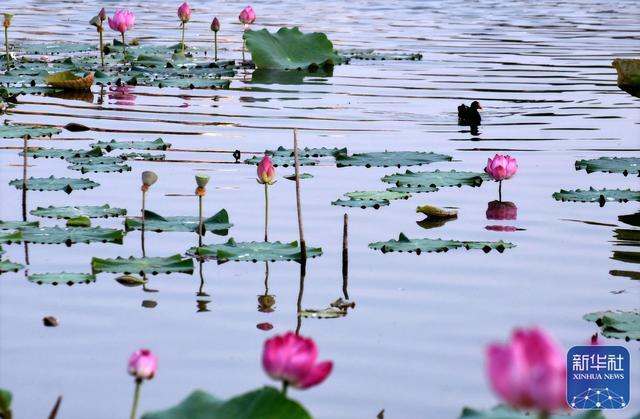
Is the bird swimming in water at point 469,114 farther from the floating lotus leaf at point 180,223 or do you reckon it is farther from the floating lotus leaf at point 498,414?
the floating lotus leaf at point 498,414

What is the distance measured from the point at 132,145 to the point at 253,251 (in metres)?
2.44

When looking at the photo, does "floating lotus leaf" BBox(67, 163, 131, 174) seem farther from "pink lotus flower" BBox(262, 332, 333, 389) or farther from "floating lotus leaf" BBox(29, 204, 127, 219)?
"pink lotus flower" BBox(262, 332, 333, 389)

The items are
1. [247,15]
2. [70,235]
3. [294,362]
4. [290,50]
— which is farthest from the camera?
[290,50]

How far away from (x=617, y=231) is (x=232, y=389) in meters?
2.47

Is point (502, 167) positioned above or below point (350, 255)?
above

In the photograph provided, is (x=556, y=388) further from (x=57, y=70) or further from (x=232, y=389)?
(x=57, y=70)

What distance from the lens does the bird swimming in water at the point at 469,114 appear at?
827 centimetres

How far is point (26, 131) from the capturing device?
713cm

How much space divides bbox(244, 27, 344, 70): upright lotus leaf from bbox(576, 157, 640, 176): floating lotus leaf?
4997 millimetres

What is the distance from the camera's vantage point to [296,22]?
16891 millimetres

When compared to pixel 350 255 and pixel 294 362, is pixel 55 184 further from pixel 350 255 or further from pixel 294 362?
pixel 294 362

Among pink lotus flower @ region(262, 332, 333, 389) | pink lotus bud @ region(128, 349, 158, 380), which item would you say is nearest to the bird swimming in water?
pink lotus bud @ region(128, 349, 158, 380)

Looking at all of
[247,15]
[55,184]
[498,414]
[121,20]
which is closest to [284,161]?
[55,184]

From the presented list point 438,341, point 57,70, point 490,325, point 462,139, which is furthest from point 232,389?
point 57,70
